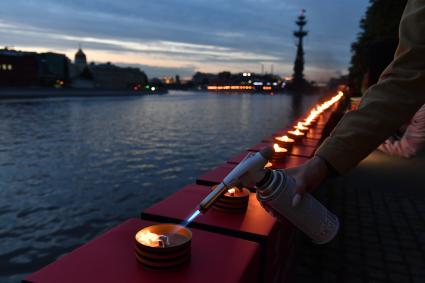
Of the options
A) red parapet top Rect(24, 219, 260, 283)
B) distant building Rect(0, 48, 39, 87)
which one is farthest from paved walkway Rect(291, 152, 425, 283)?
distant building Rect(0, 48, 39, 87)

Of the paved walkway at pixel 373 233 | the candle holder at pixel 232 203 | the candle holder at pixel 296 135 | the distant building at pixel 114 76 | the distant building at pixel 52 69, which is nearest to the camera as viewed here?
the candle holder at pixel 232 203

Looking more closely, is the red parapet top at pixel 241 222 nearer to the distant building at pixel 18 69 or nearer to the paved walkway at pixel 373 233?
the paved walkway at pixel 373 233

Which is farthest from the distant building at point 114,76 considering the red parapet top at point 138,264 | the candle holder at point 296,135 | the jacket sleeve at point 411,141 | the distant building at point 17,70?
the red parapet top at point 138,264

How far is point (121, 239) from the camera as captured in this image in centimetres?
213

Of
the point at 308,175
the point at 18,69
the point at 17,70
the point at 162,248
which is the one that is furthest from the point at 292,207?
the point at 18,69

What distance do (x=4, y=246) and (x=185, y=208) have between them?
4.41m

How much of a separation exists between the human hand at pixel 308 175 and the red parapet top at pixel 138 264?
0.66m

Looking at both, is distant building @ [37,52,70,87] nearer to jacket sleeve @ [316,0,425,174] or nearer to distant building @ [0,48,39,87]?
distant building @ [0,48,39,87]

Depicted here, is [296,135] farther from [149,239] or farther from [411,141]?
[411,141]

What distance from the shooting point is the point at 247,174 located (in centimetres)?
129

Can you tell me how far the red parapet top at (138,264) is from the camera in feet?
5.58

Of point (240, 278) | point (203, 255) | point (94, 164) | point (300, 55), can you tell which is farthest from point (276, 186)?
point (300, 55)

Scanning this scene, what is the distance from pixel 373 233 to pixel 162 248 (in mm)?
4643

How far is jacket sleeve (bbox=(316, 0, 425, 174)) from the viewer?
129 centimetres
